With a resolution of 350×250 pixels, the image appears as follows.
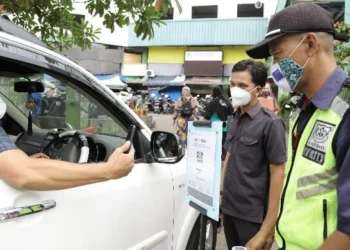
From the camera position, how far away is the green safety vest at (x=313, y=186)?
1160 mm

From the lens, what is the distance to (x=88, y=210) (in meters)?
1.74

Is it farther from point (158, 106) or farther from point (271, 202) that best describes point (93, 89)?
point (158, 106)

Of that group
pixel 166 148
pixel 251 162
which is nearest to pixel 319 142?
pixel 251 162

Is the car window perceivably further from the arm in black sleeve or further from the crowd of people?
the crowd of people

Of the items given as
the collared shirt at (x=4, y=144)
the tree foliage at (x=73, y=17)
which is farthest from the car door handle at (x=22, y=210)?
the tree foliage at (x=73, y=17)

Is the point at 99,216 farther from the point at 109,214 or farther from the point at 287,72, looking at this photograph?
the point at 287,72

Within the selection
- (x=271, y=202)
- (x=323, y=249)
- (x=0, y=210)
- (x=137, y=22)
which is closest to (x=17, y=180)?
(x=0, y=210)

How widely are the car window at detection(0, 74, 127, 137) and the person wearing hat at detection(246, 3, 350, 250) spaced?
1.19 m

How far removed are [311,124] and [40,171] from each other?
1.02 meters

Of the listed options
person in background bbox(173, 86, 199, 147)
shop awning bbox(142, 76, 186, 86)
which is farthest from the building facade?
person in background bbox(173, 86, 199, 147)

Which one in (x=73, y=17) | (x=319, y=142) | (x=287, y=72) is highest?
(x=73, y=17)

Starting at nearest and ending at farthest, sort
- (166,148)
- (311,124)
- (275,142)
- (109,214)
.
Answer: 1. (311,124)
2. (109,214)
3. (275,142)
4. (166,148)

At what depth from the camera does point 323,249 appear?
1008 mm

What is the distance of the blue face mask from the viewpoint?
54.8 inches
